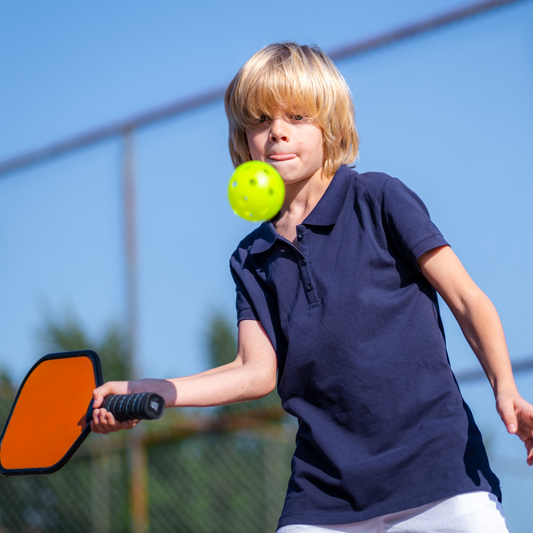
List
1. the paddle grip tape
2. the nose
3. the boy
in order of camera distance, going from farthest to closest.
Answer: the nose
the boy
the paddle grip tape

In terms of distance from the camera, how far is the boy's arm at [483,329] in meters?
1.31

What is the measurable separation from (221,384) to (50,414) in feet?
1.41

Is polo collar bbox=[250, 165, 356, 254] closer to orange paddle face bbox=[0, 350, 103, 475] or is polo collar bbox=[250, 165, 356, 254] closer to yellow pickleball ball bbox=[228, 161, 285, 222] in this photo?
yellow pickleball ball bbox=[228, 161, 285, 222]

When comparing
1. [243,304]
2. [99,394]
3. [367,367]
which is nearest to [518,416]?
[367,367]

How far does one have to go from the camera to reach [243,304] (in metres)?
1.78

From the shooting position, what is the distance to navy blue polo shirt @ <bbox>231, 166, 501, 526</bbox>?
1.40 metres

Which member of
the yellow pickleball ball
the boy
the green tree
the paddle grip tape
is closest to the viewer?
the paddle grip tape

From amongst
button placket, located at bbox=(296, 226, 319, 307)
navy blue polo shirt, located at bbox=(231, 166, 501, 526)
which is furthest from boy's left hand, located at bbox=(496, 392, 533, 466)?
button placket, located at bbox=(296, 226, 319, 307)

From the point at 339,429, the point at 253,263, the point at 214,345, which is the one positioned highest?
the point at 253,263

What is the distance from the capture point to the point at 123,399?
1.34 m

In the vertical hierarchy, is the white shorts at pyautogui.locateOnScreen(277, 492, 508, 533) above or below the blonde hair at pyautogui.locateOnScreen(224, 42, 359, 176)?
below

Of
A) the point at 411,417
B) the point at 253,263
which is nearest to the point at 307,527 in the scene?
the point at 411,417

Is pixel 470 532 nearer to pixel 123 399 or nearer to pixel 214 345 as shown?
pixel 123 399

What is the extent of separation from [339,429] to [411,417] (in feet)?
0.52
